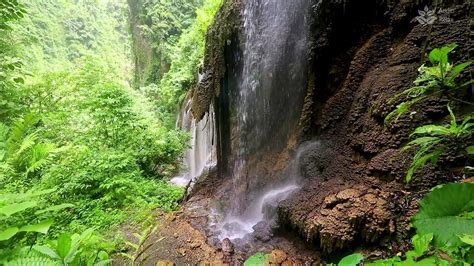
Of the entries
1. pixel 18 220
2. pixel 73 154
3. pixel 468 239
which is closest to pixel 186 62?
pixel 73 154

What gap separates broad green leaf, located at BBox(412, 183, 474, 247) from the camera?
3.32ft

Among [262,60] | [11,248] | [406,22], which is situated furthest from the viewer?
[262,60]

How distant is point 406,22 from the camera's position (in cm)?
327

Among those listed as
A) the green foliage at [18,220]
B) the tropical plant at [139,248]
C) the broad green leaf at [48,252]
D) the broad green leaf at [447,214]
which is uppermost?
the broad green leaf at [447,214]

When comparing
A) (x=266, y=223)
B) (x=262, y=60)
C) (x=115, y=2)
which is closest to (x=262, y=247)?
(x=266, y=223)

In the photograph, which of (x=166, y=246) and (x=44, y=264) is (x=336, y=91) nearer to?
(x=166, y=246)

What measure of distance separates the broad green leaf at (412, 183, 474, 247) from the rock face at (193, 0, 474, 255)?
4.76 ft

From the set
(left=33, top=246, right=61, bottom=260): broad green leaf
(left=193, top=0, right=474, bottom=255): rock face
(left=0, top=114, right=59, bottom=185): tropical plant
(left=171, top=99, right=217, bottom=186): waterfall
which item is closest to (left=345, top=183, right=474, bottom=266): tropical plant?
(left=193, top=0, right=474, bottom=255): rock face

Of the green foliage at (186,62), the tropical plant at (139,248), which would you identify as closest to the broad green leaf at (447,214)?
the tropical plant at (139,248)

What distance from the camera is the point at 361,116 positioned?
3.42 meters

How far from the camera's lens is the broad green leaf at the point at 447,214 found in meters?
1.01

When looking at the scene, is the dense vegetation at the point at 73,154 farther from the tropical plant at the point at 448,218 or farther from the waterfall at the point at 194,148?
the tropical plant at the point at 448,218

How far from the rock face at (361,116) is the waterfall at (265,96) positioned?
0.28m

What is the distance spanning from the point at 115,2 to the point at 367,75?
128 ft
